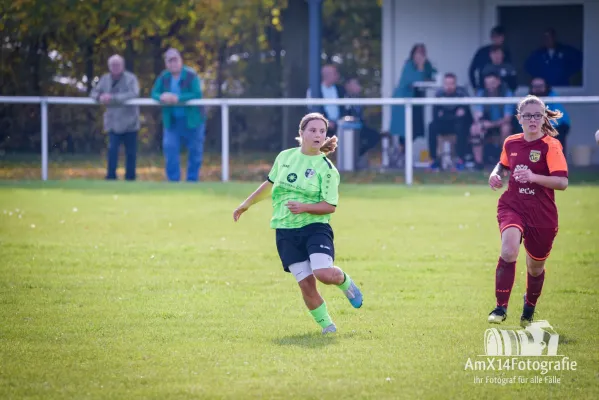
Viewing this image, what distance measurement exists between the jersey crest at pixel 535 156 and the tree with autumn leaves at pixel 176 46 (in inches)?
475

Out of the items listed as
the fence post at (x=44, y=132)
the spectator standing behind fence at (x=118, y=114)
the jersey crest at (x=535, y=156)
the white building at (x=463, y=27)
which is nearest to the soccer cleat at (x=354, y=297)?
the jersey crest at (x=535, y=156)

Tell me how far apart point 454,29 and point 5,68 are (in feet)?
28.4

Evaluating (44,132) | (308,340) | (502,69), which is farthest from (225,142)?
(308,340)

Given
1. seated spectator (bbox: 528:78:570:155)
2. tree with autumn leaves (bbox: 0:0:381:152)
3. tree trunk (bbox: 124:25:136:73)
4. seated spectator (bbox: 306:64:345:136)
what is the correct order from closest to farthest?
seated spectator (bbox: 528:78:570:155), seated spectator (bbox: 306:64:345:136), tree with autumn leaves (bbox: 0:0:381:152), tree trunk (bbox: 124:25:136:73)

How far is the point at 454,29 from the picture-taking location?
23172 mm

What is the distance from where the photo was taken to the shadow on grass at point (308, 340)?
7.52 metres

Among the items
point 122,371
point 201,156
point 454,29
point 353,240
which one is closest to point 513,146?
point 122,371

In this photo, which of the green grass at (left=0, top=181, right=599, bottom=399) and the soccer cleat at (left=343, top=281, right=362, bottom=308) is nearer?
the green grass at (left=0, top=181, right=599, bottom=399)

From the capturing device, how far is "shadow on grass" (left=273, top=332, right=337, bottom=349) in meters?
7.52

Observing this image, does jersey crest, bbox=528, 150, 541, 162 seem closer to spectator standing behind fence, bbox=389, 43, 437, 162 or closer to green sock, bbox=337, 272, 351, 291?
green sock, bbox=337, 272, 351, 291

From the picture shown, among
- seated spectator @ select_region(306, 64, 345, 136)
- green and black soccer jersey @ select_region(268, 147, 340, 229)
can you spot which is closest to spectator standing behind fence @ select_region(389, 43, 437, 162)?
seated spectator @ select_region(306, 64, 345, 136)

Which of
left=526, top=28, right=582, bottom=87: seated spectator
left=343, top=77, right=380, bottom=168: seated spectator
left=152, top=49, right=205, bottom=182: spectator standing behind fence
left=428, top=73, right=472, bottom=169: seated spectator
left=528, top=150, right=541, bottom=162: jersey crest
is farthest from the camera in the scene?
left=526, top=28, right=582, bottom=87: seated spectator

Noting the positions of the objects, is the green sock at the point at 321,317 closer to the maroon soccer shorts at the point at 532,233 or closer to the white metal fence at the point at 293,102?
the maroon soccer shorts at the point at 532,233

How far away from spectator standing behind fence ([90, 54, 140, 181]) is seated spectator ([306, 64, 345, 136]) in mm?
2836
